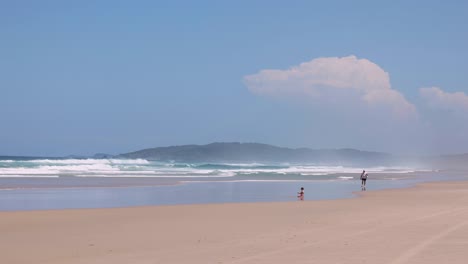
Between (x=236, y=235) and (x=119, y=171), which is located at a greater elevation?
(x=119, y=171)

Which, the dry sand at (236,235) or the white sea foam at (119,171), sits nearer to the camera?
the dry sand at (236,235)

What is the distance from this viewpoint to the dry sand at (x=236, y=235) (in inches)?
382

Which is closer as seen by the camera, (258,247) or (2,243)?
(258,247)

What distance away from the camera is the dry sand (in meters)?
9.71

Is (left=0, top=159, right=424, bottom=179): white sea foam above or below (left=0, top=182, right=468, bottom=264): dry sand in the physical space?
above

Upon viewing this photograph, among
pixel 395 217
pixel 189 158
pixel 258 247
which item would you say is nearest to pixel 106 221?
pixel 258 247

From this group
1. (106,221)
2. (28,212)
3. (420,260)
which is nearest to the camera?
(420,260)

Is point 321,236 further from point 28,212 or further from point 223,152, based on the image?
point 223,152

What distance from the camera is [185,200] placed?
23172 millimetres

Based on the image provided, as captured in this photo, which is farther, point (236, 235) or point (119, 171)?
point (119, 171)

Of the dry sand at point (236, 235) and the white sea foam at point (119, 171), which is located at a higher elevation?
the white sea foam at point (119, 171)

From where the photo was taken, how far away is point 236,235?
12.5 m

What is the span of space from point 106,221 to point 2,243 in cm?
380

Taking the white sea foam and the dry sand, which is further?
the white sea foam
